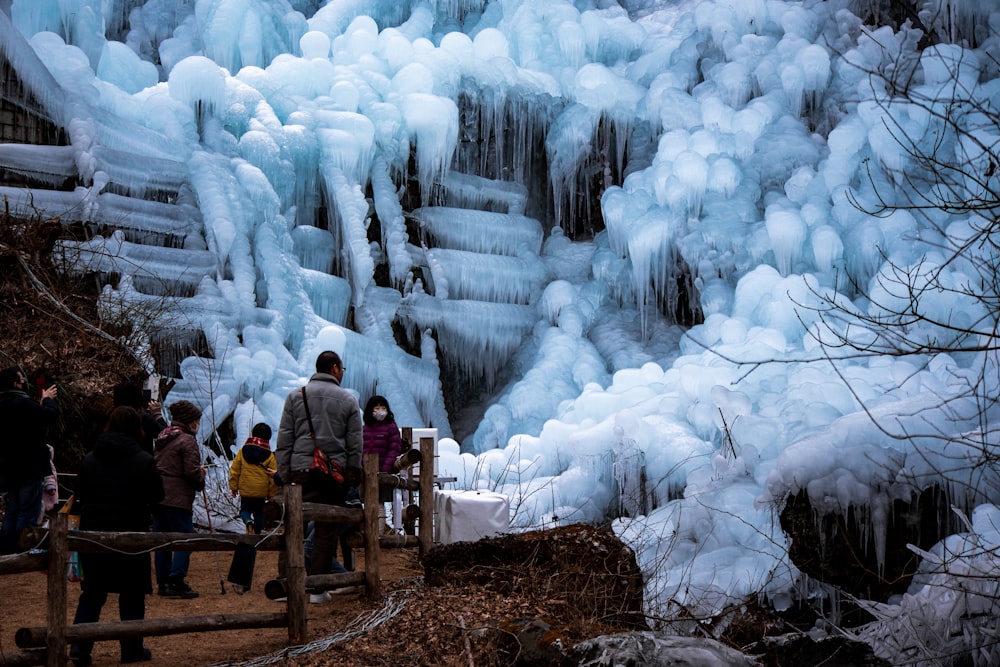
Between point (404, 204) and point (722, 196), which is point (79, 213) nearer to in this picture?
point (404, 204)

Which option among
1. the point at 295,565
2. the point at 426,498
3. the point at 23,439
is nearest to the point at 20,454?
the point at 23,439

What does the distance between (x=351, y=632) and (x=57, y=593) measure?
1.90 meters

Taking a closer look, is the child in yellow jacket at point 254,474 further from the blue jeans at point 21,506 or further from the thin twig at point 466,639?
the thin twig at point 466,639

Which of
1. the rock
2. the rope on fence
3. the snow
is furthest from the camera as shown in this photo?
the snow

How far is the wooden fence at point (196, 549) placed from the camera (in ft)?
15.8

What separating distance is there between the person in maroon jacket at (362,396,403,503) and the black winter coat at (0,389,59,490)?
2.82 meters

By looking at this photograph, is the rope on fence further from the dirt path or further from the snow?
the snow

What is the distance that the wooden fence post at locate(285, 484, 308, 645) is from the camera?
593 cm

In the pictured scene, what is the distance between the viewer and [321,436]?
6605 mm

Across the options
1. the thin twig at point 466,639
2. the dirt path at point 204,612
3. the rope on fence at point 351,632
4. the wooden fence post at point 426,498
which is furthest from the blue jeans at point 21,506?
the thin twig at point 466,639

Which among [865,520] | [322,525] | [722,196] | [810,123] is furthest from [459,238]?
[322,525]

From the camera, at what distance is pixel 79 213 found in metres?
14.2

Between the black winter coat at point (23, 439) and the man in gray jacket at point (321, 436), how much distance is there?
5.33 feet

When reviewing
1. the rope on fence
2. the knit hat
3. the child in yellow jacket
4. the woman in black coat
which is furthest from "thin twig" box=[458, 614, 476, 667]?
the child in yellow jacket
